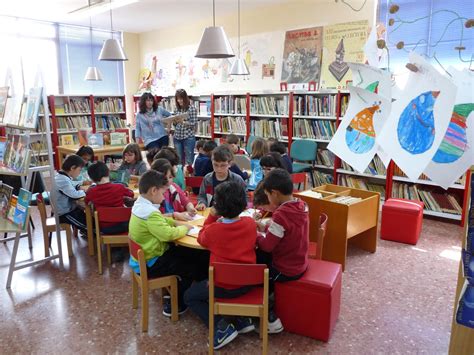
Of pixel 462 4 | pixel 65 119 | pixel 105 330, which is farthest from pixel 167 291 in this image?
pixel 65 119

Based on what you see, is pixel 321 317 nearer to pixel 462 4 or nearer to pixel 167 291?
pixel 167 291

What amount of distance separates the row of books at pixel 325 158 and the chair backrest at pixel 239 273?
4017 mm

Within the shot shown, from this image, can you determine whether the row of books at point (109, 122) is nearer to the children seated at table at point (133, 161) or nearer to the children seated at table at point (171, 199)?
the children seated at table at point (133, 161)

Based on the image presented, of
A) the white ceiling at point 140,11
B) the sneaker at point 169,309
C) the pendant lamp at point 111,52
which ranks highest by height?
the white ceiling at point 140,11

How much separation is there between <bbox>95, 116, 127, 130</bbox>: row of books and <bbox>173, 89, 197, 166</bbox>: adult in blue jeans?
3.06 meters

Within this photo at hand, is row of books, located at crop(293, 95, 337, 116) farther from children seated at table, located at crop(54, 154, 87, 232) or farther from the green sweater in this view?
the green sweater

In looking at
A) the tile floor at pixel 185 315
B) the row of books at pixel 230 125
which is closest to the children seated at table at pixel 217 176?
the tile floor at pixel 185 315

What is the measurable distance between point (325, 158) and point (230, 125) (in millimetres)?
1975

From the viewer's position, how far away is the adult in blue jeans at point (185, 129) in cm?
563

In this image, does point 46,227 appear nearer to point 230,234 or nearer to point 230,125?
point 230,234

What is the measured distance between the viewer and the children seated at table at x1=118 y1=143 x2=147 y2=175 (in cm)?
404

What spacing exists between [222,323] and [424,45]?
4285 millimetres

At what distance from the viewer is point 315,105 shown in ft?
18.7

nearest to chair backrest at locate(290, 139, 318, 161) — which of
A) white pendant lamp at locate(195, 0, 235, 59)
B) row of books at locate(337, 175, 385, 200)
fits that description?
row of books at locate(337, 175, 385, 200)
